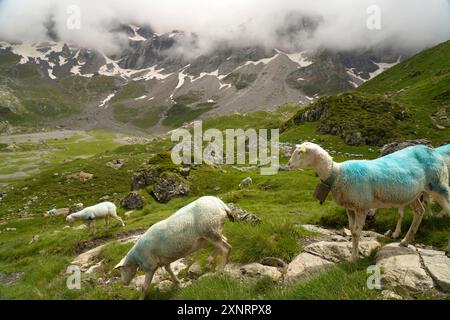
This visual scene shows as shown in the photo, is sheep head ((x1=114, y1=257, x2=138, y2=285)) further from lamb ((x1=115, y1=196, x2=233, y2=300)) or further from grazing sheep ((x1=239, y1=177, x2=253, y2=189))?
grazing sheep ((x1=239, y1=177, x2=253, y2=189))

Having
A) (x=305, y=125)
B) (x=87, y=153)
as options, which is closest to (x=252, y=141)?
(x=305, y=125)

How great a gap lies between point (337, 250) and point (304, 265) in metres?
1.66

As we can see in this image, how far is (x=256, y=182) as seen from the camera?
152 ft

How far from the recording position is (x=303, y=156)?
391 inches

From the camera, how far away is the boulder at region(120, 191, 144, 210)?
3967cm

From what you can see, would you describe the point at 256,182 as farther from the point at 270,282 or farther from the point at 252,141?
the point at 252,141

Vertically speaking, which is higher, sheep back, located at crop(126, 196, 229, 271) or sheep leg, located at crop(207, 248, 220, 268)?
sheep back, located at crop(126, 196, 229, 271)

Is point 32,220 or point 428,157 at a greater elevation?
point 428,157

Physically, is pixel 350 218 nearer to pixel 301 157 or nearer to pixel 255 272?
pixel 301 157

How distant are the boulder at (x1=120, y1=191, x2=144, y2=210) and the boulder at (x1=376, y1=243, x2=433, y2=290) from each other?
3284 cm

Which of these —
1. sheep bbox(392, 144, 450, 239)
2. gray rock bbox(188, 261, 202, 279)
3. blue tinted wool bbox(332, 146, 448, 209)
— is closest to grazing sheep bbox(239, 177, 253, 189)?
sheep bbox(392, 144, 450, 239)
